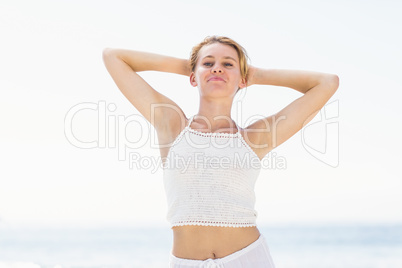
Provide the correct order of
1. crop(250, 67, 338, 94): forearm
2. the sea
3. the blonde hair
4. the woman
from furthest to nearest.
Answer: the sea
crop(250, 67, 338, 94): forearm
the blonde hair
the woman

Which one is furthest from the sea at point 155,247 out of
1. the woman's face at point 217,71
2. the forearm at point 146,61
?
the woman's face at point 217,71

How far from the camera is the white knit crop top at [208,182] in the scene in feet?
8.63

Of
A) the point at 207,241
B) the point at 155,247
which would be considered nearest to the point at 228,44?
the point at 207,241

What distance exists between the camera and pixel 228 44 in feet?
10.2

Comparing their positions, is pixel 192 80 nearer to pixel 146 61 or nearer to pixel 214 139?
pixel 146 61

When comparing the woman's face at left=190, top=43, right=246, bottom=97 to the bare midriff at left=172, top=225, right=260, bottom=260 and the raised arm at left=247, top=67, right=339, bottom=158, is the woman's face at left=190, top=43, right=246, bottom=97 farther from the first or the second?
the bare midriff at left=172, top=225, right=260, bottom=260

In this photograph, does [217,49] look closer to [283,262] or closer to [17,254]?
[283,262]

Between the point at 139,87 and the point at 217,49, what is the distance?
1.87 ft

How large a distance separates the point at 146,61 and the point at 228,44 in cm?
57

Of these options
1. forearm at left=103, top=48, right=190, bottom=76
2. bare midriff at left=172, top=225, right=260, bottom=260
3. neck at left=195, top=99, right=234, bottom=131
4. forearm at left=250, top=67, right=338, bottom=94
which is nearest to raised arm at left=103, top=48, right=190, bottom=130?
forearm at left=103, top=48, right=190, bottom=76

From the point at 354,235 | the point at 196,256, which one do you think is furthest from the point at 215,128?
the point at 354,235

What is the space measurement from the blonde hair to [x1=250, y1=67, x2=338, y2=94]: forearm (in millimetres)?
96

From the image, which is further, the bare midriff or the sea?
the sea

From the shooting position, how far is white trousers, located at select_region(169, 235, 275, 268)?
2491 millimetres
